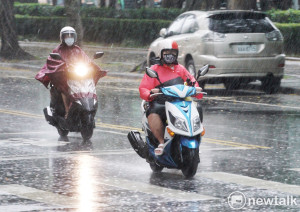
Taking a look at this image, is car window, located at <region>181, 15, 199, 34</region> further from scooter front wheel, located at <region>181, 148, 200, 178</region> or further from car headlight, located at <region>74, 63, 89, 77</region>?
scooter front wheel, located at <region>181, 148, 200, 178</region>

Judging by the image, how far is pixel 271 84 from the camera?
18.5 meters

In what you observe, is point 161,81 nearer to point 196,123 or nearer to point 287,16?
point 196,123

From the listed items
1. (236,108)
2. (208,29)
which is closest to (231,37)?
(208,29)

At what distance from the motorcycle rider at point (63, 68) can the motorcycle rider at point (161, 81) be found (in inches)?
115

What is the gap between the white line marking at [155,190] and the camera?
7633 millimetres

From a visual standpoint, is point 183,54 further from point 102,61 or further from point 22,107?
point 102,61

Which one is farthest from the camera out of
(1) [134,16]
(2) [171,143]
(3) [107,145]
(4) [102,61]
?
(1) [134,16]

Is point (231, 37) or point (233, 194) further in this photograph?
point (231, 37)

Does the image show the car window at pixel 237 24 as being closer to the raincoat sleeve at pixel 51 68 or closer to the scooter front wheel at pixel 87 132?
the raincoat sleeve at pixel 51 68

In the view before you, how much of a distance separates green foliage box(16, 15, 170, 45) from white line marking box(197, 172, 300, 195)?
27473 millimetres

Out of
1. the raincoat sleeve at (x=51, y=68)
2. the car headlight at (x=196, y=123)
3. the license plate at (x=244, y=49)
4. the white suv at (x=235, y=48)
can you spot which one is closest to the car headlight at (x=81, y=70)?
the raincoat sleeve at (x=51, y=68)

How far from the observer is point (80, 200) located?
745 centimetres

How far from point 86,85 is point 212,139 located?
1.92 meters

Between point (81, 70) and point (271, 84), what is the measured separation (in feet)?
24.5
